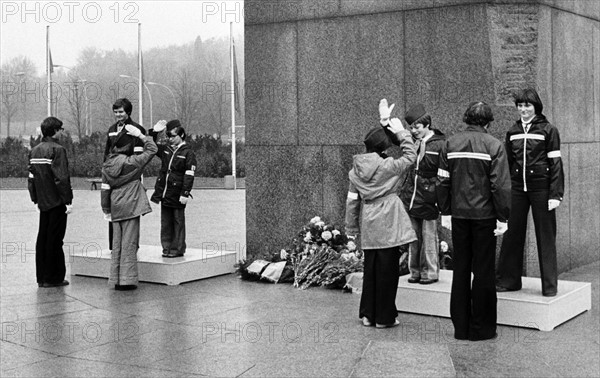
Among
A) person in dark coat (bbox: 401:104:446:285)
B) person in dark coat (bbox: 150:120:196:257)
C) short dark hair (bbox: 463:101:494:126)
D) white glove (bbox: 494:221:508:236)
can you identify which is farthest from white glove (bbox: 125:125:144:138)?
white glove (bbox: 494:221:508:236)

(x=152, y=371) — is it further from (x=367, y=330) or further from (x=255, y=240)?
(x=255, y=240)

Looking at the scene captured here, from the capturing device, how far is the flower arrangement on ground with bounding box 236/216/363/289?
37.5 ft

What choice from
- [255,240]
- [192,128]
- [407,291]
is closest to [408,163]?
[407,291]

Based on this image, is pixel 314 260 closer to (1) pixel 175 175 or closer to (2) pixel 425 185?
(1) pixel 175 175

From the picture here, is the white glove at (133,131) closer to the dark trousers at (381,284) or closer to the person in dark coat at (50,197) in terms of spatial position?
the person in dark coat at (50,197)

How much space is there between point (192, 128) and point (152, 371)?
57197 millimetres

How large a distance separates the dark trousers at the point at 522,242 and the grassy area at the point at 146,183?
117 ft

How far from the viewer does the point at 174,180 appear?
12.1m

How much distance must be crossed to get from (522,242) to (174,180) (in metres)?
4.97

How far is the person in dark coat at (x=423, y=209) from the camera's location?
978cm

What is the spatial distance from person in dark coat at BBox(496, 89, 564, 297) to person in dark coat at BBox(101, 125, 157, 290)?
4.70 m

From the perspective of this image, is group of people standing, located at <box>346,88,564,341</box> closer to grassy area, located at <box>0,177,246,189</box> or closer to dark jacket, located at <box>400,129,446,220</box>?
dark jacket, located at <box>400,129,446,220</box>

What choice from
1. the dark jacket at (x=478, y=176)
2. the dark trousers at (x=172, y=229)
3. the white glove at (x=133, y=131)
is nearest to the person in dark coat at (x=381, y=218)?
the dark jacket at (x=478, y=176)

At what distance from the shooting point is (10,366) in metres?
7.50
